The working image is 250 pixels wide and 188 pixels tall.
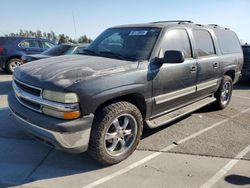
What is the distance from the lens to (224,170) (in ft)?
12.9

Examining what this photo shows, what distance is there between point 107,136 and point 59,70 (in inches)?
42.2

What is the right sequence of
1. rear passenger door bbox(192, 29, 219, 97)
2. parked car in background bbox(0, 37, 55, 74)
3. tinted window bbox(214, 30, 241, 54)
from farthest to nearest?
parked car in background bbox(0, 37, 55, 74)
tinted window bbox(214, 30, 241, 54)
rear passenger door bbox(192, 29, 219, 97)

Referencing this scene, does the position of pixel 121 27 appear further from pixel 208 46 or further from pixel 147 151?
pixel 147 151

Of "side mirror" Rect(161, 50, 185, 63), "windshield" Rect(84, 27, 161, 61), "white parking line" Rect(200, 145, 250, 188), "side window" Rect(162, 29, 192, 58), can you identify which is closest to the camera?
"white parking line" Rect(200, 145, 250, 188)

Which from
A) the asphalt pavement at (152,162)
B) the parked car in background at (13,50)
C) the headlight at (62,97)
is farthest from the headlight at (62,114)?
the parked car in background at (13,50)

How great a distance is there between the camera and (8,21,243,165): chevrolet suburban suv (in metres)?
3.41

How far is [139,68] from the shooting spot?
4109mm

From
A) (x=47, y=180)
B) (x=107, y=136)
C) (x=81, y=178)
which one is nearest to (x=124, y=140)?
(x=107, y=136)

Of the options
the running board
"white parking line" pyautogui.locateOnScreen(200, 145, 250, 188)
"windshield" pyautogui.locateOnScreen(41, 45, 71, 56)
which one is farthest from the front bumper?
"windshield" pyautogui.locateOnScreen(41, 45, 71, 56)

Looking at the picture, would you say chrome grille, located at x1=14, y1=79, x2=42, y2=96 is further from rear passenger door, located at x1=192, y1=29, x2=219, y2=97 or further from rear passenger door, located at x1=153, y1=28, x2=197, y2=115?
rear passenger door, located at x1=192, y1=29, x2=219, y2=97

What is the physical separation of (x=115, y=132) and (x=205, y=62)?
2.60 m

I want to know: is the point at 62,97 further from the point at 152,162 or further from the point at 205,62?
the point at 205,62

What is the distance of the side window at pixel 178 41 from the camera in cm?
477

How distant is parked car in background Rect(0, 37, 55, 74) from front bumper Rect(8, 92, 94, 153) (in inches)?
386
